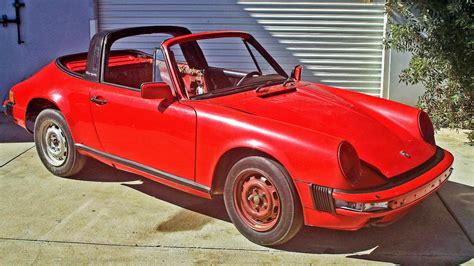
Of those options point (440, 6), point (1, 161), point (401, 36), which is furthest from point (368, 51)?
point (1, 161)

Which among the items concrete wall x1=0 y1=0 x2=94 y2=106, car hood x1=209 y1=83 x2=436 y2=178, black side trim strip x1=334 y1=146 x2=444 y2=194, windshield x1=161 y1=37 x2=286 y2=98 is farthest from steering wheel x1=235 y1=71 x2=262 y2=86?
concrete wall x1=0 y1=0 x2=94 y2=106

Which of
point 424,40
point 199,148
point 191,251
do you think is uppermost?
point 424,40

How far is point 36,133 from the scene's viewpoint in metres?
5.89

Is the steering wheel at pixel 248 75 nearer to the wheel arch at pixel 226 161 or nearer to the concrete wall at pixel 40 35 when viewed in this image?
the wheel arch at pixel 226 161

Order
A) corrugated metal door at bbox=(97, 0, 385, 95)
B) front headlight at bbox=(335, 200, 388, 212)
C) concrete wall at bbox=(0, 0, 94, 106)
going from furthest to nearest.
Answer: concrete wall at bbox=(0, 0, 94, 106) → corrugated metal door at bbox=(97, 0, 385, 95) → front headlight at bbox=(335, 200, 388, 212)

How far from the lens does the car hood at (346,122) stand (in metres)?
4.27

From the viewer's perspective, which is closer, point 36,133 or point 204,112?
point 204,112

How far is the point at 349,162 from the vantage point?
3.95m

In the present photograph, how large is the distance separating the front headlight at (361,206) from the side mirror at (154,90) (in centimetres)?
160

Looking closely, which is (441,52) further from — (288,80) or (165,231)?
(165,231)

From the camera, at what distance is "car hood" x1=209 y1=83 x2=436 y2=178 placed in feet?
14.0

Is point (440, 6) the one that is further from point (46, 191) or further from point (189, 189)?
point (46, 191)

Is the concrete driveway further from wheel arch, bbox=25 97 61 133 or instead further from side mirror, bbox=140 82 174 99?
side mirror, bbox=140 82 174 99

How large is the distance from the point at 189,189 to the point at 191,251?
0.55m
